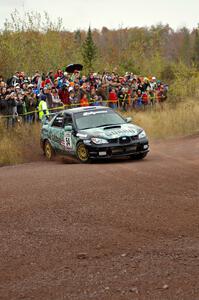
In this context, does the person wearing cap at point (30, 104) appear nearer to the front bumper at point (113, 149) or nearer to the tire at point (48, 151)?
the tire at point (48, 151)

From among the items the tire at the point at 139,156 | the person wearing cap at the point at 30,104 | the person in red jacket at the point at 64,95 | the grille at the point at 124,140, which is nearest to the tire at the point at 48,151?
the tire at the point at 139,156

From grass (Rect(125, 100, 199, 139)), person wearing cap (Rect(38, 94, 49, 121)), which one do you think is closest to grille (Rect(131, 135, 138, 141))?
person wearing cap (Rect(38, 94, 49, 121))

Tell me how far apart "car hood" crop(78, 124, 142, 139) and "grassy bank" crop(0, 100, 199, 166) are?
11.3 feet

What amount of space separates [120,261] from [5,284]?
138cm

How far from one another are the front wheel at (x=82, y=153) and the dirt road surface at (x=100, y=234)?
2272 millimetres

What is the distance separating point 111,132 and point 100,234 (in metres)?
7.76

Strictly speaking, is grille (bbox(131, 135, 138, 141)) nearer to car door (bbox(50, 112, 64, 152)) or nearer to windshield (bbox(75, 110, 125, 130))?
windshield (bbox(75, 110, 125, 130))

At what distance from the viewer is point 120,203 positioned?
9.65 metres

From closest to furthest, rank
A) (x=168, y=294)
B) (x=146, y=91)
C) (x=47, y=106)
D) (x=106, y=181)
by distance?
(x=168, y=294)
(x=106, y=181)
(x=47, y=106)
(x=146, y=91)

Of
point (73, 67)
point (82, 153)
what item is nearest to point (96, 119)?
point (82, 153)

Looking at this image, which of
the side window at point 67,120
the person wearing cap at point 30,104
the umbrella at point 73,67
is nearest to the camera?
the side window at point 67,120

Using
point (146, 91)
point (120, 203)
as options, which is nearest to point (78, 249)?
point (120, 203)

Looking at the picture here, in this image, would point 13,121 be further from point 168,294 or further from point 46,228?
point 168,294

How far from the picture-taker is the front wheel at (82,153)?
15484 millimetres
